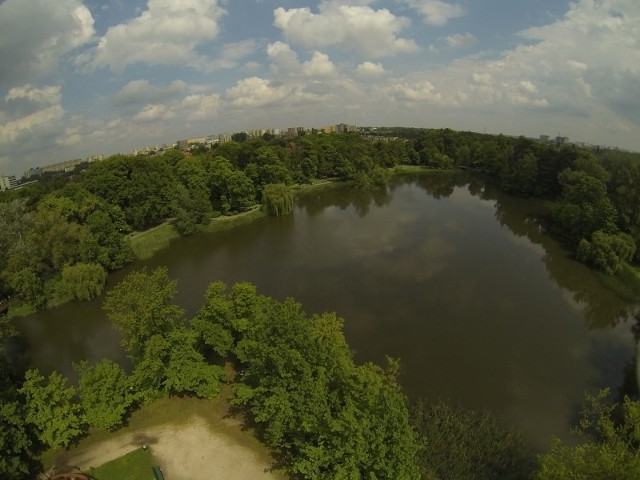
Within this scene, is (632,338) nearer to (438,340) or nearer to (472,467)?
(438,340)

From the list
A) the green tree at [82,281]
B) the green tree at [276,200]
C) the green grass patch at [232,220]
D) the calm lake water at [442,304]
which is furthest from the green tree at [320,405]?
the green tree at [276,200]

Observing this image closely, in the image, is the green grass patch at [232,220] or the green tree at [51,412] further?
the green grass patch at [232,220]

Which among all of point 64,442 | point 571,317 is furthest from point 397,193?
point 64,442

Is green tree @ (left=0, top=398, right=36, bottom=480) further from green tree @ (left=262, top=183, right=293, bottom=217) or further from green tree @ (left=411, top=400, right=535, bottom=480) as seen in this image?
green tree @ (left=262, top=183, right=293, bottom=217)

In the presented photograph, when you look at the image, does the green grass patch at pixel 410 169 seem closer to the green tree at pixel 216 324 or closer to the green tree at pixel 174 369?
the green tree at pixel 216 324

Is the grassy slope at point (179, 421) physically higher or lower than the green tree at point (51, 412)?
lower

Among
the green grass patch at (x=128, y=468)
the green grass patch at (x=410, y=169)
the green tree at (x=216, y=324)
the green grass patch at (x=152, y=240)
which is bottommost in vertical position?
the green grass patch at (x=128, y=468)

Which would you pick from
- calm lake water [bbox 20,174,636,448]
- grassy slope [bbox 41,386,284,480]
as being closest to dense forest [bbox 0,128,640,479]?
grassy slope [bbox 41,386,284,480]

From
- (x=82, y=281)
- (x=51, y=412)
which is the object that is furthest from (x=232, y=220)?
(x=51, y=412)
